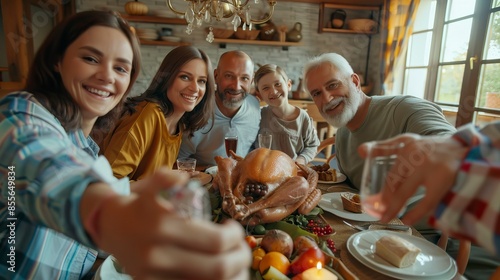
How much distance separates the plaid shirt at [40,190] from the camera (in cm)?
42

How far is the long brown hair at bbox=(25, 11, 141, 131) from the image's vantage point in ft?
2.64

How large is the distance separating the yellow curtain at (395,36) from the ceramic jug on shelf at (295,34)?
4.21 feet

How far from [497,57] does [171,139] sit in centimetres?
310

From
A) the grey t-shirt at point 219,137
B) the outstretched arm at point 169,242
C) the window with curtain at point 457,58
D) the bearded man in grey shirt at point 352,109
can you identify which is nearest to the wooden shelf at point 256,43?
the window with curtain at point 457,58

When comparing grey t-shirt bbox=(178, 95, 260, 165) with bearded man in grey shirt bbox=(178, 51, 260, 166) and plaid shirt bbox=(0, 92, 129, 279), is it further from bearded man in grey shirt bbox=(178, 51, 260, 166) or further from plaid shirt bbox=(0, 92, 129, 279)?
plaid shirt bbox=(0, 92, 129, 279)

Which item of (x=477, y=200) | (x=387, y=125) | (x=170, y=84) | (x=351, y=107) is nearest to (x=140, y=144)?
(x=170, y=84)

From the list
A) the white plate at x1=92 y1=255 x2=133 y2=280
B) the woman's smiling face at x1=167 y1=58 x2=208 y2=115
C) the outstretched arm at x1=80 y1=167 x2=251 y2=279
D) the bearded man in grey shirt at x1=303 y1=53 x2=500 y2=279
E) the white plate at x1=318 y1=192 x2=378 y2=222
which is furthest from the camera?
the woman's smiling face at x1=167 y1=58 x2=208 y2=115

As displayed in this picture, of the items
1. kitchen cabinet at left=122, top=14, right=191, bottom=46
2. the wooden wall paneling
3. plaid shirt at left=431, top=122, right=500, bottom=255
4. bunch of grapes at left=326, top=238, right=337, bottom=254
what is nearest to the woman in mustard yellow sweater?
bunch of grapes at left=326, top=238, right=337, bottom=254

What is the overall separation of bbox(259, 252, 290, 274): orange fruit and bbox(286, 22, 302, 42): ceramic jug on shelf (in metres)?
4.51

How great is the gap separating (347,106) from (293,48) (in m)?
3.52

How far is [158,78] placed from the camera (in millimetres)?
1837

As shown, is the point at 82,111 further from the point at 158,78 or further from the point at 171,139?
the point at 158,78

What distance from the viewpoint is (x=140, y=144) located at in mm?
1579

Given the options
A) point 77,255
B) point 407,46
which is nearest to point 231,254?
point 77,255
